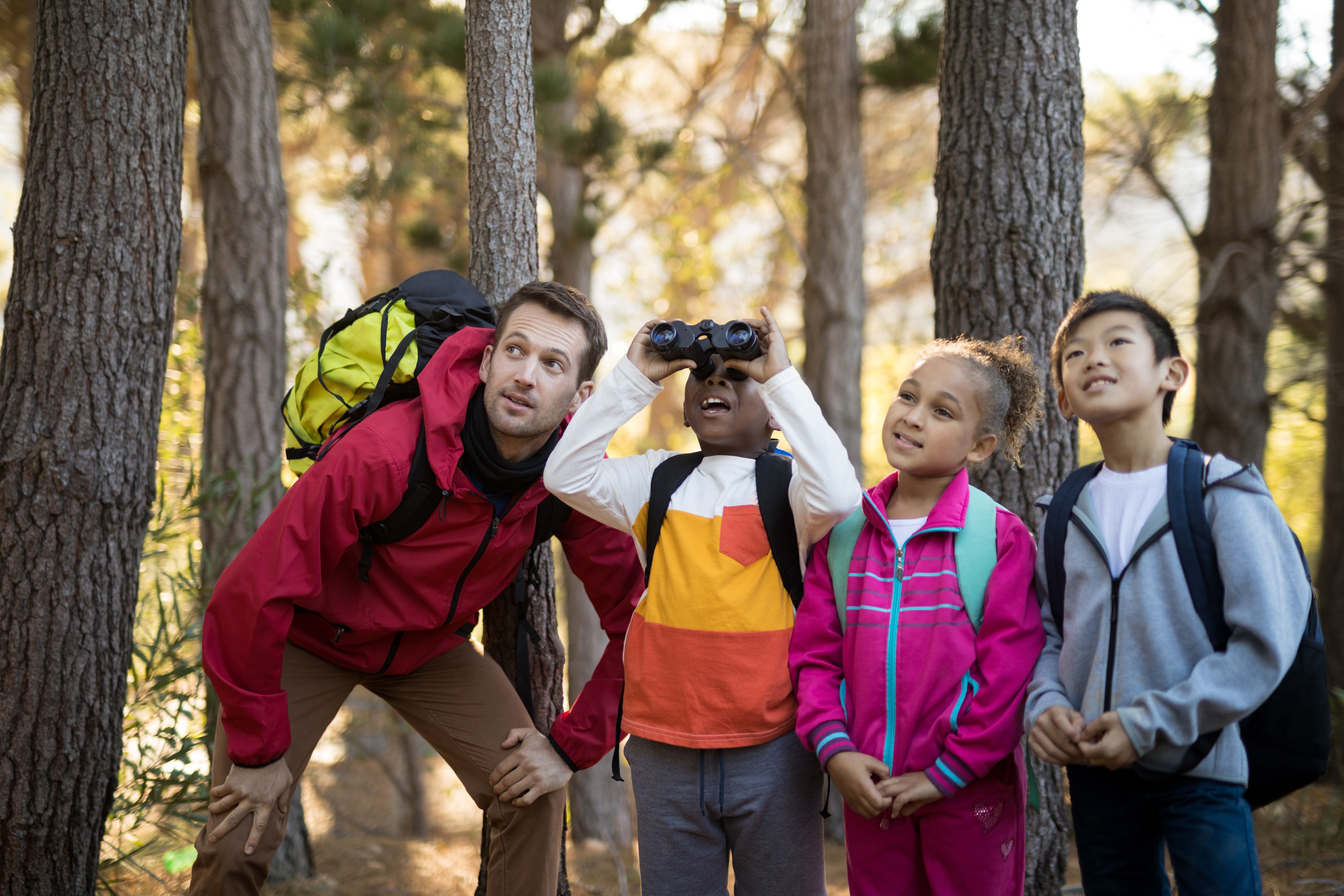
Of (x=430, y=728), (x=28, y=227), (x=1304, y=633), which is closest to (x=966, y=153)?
(x=1304, y=633)

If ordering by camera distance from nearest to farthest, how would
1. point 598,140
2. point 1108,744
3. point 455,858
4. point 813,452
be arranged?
point 1108,744
point 813,452
point 455,858
point 598,140

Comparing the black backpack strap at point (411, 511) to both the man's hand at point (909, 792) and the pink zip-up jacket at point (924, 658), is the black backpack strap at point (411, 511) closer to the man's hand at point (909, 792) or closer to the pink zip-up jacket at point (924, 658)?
the pink zip-up jacket at point (924, 658)

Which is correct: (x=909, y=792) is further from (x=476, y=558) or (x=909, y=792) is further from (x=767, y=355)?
(x=476, y=558)

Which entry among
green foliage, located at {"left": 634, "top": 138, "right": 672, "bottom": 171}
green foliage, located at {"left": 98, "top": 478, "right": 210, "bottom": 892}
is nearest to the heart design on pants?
green foliage, located at {"left": 98, "top": 478, "right": 210, "bottom": 892}

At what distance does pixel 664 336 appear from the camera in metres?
2.32

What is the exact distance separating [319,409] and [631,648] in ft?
3.90

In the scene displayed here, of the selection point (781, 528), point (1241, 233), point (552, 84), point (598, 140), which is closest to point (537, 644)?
point (781, 528)

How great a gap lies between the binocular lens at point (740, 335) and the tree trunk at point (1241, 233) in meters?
5.04

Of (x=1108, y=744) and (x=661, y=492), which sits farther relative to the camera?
(x=661, y=492)

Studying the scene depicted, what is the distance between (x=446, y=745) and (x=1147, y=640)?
2020 mm

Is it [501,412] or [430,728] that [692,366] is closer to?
[501,412]

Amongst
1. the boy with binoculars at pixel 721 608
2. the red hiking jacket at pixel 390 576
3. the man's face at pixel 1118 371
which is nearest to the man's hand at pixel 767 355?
the boy with binoculars at pixel 721 608

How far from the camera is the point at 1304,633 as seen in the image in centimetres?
187

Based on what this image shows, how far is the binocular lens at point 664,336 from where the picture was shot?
2.32 meters
